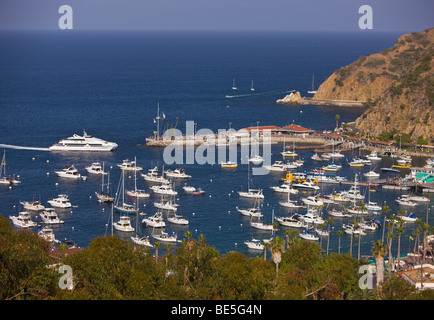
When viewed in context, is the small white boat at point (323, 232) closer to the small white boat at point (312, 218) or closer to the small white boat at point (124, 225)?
the small white boat at point (312, 218)

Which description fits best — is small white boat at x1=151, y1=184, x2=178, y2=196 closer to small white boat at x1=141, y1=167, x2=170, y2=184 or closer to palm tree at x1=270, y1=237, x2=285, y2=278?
small white boat at x1=141, y1=167, x2=170, y2=184

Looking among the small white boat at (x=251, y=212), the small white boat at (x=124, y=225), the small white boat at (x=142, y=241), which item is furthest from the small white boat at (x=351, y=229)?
the small white boat at (x=124, y=225)

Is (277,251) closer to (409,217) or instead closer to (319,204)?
(409,217)

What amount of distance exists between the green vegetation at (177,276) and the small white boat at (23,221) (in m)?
14.4

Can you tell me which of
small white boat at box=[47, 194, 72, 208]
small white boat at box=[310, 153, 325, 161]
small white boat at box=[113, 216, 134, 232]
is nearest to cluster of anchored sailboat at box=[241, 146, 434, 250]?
small white boat at box=[310, 153, 325, 161]

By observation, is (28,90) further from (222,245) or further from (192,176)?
(222,245)

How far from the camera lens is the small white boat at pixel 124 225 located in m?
51.5

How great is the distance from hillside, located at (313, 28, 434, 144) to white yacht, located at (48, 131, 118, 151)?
31.1 meters

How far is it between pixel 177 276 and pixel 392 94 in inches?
2433

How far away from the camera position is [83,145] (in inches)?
3086

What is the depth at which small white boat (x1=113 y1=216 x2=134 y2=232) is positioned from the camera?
51.5 meters

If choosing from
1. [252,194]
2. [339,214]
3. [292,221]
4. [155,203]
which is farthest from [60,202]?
[339,214]

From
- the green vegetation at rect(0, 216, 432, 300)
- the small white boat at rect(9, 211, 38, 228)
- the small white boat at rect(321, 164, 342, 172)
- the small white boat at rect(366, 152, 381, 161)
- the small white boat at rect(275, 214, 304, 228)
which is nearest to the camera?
the green vegetation at rect(0, 216, 432, 300)

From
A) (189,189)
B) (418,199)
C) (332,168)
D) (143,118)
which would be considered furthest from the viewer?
(143,118)
